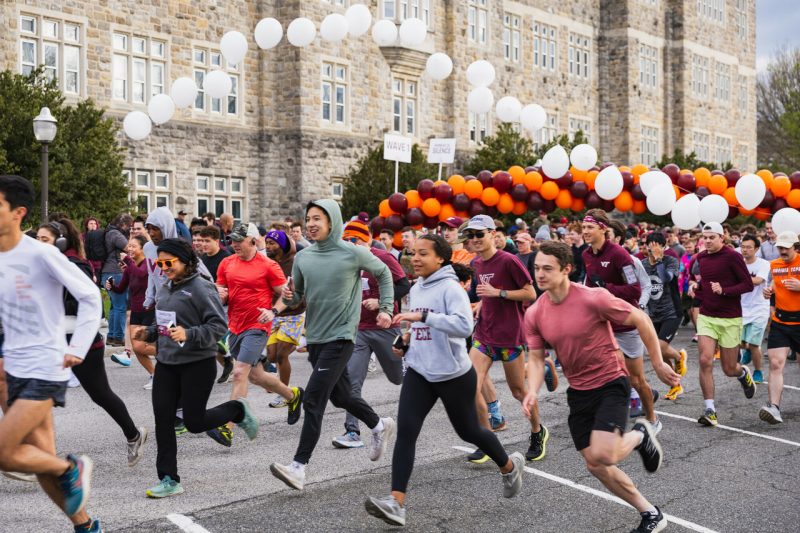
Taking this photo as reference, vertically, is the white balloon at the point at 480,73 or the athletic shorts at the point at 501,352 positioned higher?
the white balloon at the point at 480,73

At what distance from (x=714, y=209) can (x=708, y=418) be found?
312 inches

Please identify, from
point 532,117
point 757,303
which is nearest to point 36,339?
point 757,303

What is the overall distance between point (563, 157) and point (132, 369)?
925cm

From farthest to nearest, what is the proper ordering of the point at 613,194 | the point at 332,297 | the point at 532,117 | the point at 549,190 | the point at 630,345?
the point at 532,117
the point at 549,190
the point at 613,194
the point at 630,345
the point at 332,297

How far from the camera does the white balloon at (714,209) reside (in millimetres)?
15898

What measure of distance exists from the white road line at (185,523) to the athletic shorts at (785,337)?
6088mm

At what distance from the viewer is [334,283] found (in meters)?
6.86

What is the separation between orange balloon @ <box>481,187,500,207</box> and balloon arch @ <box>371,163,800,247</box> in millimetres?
19

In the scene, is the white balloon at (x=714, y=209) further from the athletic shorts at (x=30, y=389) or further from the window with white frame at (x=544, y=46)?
the window with white frame at (x=544, y=46)

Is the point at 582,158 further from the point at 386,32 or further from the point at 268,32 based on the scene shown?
the point at 268,32

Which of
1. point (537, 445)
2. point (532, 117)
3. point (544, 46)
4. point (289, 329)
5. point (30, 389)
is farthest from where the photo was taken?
point (544, 46)

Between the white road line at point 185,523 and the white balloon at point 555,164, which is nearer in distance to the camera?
the white road line at point 185,523

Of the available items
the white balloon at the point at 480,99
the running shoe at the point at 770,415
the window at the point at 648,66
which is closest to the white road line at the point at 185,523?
the running shoe at the point at 770,415

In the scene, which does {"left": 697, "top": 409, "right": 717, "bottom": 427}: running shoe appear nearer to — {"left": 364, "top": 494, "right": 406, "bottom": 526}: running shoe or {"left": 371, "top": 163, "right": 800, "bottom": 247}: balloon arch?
{"left": 364, "top": 494, "right": 406, "bottom": 526}: running shoe
